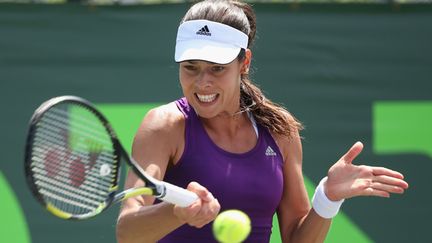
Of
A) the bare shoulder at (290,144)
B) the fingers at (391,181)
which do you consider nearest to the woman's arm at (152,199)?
the bare shoulder at (290,144)

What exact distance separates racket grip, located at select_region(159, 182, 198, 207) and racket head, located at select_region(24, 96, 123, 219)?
155 mm

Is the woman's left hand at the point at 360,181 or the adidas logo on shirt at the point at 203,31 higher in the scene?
the adidas logo on shirt at the point at 203,31

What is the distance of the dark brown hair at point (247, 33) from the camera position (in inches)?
113

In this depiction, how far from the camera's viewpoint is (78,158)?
2521 millimetres

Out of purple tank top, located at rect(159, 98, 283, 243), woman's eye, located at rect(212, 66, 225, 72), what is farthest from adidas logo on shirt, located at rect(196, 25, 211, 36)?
purple tank top, located at rect(159, 98, 283, 243)

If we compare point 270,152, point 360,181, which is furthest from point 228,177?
point 360,181

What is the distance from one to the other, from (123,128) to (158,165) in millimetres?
1729

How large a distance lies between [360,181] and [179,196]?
2.33 feet

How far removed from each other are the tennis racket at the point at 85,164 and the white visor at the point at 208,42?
15.5 inches

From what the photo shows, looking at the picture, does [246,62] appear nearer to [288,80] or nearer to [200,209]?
[200,209]

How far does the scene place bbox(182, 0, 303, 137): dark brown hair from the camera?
113 inches

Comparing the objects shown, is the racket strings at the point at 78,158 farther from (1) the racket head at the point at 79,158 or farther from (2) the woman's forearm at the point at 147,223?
(2) the woman's forearm at the point at 147,223

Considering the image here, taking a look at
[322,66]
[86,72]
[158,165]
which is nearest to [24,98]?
[86,72]

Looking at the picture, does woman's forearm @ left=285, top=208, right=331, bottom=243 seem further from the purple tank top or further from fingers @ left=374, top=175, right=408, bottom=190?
fingers @ left=374, top=175, right=408, bottom=190
